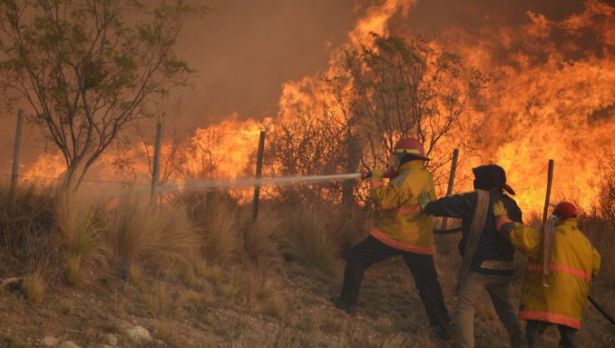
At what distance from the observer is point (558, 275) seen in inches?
193

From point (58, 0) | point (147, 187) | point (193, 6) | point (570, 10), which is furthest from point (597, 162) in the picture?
point (58, 0)

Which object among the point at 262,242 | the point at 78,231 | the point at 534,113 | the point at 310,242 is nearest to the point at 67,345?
the point at 78,231

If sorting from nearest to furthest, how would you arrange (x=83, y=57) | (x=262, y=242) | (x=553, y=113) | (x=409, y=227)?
(x=409, y=227), (x=262, y=242), (x=83, y=57), (x=553, y=113)

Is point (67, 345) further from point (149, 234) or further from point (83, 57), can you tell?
point (83, 57)

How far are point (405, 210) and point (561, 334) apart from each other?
5.77ft

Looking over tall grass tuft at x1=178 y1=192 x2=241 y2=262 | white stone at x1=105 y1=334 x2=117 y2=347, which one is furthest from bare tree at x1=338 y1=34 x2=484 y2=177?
white stone at x1=105 y1=334 x2=117 y2=347

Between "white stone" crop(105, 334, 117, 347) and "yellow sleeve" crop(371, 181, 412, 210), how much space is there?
8.60 feet

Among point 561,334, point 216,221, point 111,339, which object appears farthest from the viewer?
point 216,221

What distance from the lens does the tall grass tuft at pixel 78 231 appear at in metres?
5.92

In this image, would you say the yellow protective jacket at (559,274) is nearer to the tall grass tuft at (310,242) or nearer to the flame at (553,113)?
the tall grass tuft at (310,242)

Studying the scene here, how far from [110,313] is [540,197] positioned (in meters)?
10.8

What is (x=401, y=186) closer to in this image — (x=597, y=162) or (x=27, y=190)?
(x=27, y=190)

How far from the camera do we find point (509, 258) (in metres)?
5.45

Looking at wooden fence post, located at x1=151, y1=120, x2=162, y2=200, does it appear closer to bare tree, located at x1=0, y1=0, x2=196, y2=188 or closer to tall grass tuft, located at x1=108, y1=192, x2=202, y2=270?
tall grass tuft, located at x1=108, y1=192, x2=202, y2=270
